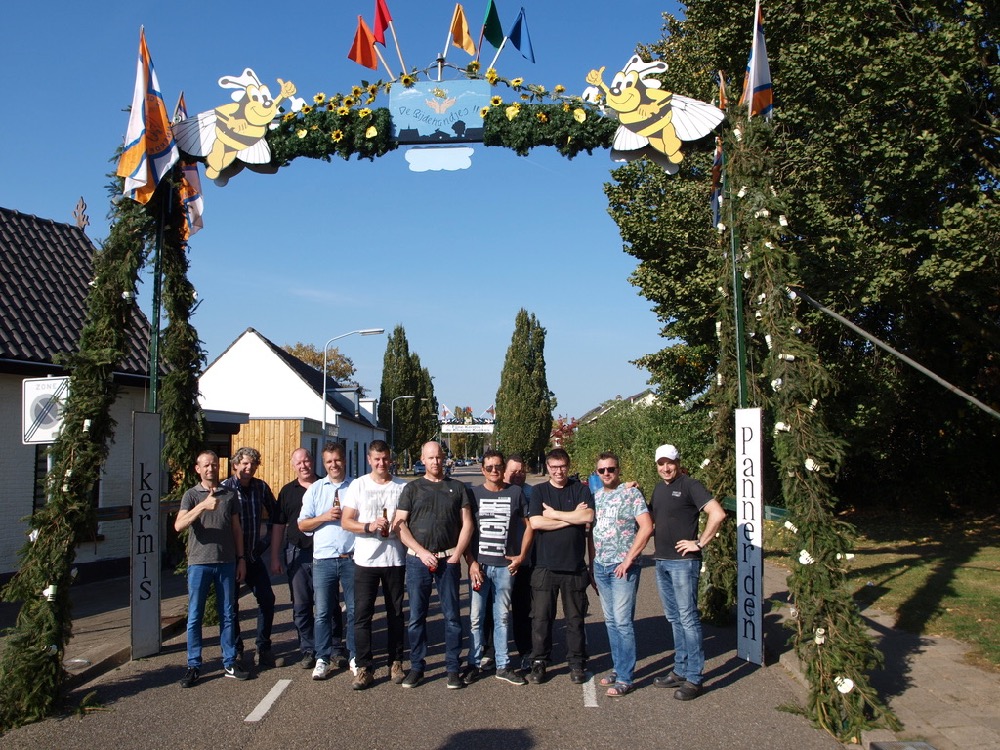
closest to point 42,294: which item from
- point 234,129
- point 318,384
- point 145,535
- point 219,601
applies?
point 234,129

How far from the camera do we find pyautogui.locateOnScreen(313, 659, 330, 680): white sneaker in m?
6.65

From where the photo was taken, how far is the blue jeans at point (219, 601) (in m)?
6.56

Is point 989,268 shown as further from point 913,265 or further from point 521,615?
point 521,615

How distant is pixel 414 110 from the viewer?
8.22 metres

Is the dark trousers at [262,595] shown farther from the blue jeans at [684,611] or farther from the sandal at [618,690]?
the blue jeans at [684,611]

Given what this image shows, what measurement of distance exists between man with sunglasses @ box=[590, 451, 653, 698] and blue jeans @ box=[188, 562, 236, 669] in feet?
9.86

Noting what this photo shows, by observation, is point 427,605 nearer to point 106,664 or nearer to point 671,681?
point 671,681

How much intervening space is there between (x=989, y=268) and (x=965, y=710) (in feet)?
30.9

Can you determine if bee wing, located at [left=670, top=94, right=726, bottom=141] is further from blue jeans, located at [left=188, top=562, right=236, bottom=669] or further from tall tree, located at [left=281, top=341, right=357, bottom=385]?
tall tree, located at [left=281, top=341, right=357, bottom=385]

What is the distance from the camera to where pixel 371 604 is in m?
6.54

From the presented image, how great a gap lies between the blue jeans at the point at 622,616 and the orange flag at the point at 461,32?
5.25m

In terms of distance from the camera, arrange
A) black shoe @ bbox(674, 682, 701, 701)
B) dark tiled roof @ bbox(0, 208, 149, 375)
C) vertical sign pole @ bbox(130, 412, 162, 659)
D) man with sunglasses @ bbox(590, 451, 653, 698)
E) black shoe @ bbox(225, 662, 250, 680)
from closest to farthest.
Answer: black shoe @ bbox(674, 682, 701, 701) → man with sunglasses @ bbox(590, 451, 653, 698) → black shoe @ bbox(225, 662, 250, 680) → vertical sign pole @ bbox(130, 412, 162, 659) → dark tiled roof @ bbox(0, 208, 149, 375)

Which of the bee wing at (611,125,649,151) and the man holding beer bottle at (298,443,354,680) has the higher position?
the bee wing at (611,125,649,151)

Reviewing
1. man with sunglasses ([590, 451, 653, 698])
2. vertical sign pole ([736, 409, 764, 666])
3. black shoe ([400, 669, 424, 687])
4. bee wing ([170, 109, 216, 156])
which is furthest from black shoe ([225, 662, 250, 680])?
bee wing ([170, 109, 216, 156])
